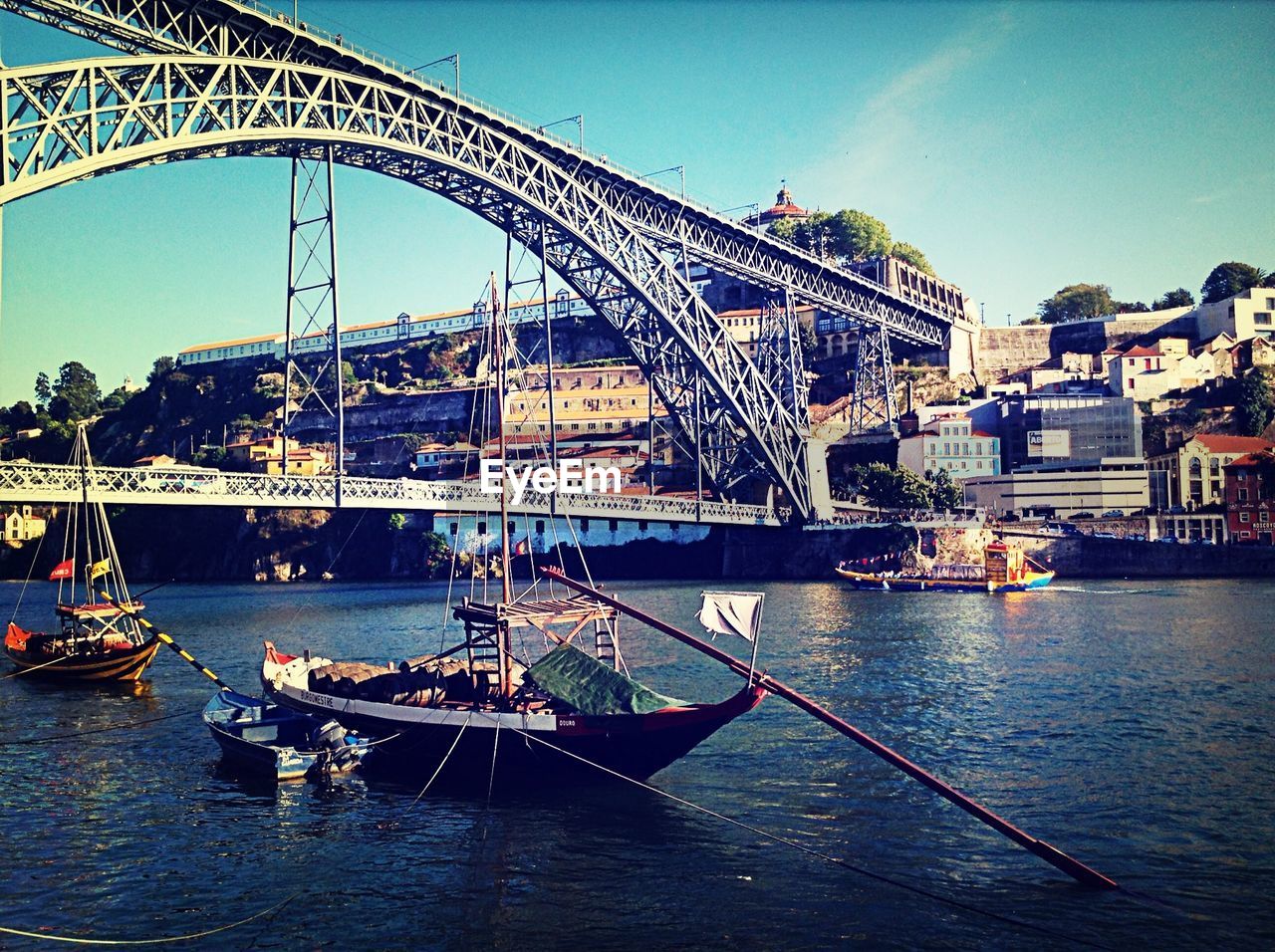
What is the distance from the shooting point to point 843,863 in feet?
62.5

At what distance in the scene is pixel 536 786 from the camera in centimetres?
2402

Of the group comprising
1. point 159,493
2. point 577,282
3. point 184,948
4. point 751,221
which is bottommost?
point 184,948

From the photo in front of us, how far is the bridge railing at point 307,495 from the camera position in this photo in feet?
157

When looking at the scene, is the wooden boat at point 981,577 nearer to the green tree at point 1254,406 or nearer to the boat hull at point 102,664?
the green tree at point 1254,406

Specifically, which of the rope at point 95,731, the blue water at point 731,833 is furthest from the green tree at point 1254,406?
the rope at point 95,731

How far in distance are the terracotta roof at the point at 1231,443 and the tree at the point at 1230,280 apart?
38063 mm

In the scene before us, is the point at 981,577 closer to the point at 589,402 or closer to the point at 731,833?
the point at 589,402

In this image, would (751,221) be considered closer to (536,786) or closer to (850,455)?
(850,455)

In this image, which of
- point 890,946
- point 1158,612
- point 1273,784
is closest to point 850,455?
point 1158,612

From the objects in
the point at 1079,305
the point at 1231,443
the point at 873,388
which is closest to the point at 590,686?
the point at 1231,443

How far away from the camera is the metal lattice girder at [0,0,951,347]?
4384 centimetres

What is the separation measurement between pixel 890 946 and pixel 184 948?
10.5m

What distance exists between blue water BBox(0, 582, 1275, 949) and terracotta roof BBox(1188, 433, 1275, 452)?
5532 centimetres

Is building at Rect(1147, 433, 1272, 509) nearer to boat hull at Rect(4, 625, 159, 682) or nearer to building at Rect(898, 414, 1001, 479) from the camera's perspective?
building at Rect(898, 414, 1001, 479)
